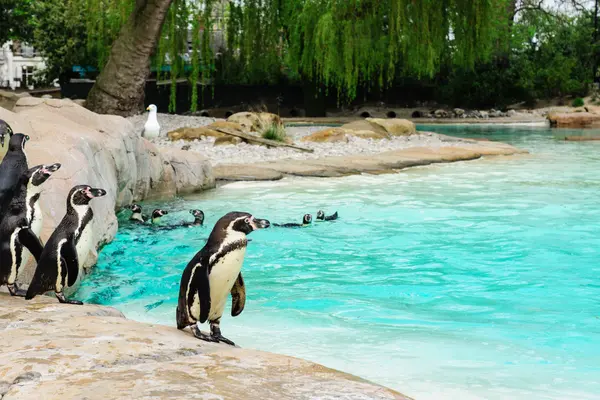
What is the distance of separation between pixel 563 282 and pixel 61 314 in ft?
14.1

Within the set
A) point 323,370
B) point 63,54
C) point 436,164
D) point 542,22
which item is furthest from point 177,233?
point 542,22

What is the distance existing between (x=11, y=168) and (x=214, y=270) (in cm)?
186

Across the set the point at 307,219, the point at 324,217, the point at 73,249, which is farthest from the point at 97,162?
the point at 73,249

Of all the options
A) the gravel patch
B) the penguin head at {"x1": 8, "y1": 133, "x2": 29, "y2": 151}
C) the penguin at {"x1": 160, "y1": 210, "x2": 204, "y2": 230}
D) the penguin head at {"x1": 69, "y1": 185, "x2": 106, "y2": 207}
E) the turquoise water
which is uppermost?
the penguin head at {"x1": 8, "y1": 133, "x2": 29, "y2": 151}

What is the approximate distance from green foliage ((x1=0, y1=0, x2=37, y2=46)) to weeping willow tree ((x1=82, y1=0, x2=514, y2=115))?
1879 cm

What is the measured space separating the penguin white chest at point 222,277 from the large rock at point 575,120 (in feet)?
78.3

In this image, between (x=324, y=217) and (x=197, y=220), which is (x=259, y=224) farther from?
(x=324, y=217)

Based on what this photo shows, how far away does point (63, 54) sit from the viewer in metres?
32.9

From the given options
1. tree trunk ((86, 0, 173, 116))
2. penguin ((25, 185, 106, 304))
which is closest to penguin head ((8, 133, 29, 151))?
penguin ((25, 185, 106, 304))

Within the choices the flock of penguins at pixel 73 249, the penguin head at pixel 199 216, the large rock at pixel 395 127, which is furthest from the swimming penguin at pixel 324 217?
the large rock at pixel 395 127

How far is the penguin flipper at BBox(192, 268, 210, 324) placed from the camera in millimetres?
3686

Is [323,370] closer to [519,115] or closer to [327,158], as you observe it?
[327,158]

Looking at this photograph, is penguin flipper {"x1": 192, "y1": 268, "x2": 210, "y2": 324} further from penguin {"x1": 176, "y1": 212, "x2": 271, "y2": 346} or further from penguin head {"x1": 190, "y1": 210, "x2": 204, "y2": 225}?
penguin head {"x1": 190, "y1": 210, "x2": 204, "y2": 225}

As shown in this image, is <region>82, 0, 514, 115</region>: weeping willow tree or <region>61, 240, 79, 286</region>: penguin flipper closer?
<region>61, 240, 79, 286</region>: penguin flipper
